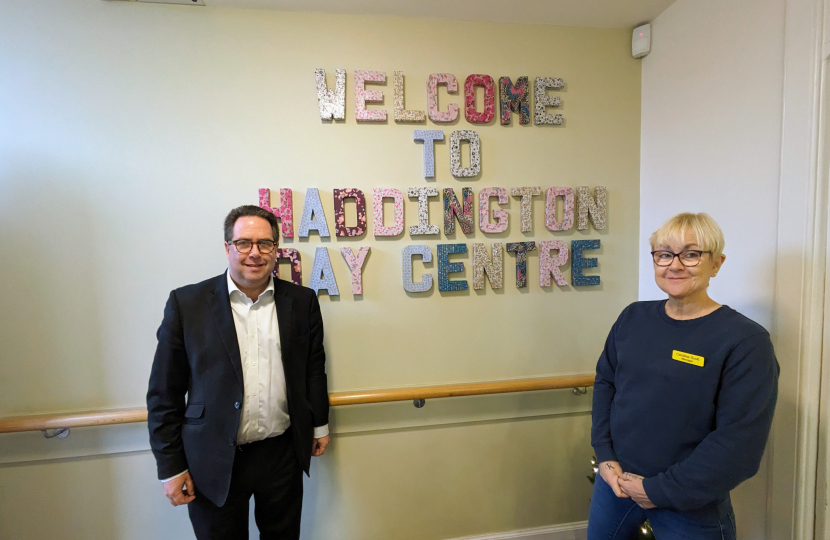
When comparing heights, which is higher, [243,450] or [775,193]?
[775,193]

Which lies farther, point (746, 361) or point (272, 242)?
point (272, 242)

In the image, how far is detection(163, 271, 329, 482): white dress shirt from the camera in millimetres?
1379

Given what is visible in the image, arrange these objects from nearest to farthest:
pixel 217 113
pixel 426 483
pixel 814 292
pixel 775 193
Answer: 1. pixel 814 292
2. pixel 775 193
3. pixel 217 113
4. pixel 426 483

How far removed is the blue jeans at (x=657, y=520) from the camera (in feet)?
3.65

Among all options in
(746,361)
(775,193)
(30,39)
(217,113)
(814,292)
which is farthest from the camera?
(217,113)

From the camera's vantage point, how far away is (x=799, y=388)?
1270mm

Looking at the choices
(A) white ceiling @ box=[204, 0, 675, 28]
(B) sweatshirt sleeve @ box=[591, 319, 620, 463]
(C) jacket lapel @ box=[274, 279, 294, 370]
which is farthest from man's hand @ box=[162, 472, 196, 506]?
(A) white ceiling @ box=[204, 0, 675, 28]

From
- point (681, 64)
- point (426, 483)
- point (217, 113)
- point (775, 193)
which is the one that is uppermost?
point (681, 64)

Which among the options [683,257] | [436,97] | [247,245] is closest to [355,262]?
[247,245]

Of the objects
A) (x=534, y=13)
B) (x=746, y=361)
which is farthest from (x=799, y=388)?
(x=534, y=13)

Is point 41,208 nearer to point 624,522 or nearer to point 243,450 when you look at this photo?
point 243,450

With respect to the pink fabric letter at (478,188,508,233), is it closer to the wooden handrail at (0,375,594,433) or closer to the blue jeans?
the wooden handrail at (0,375,594,433)

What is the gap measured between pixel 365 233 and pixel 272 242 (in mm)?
510

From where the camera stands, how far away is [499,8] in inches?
68.3
